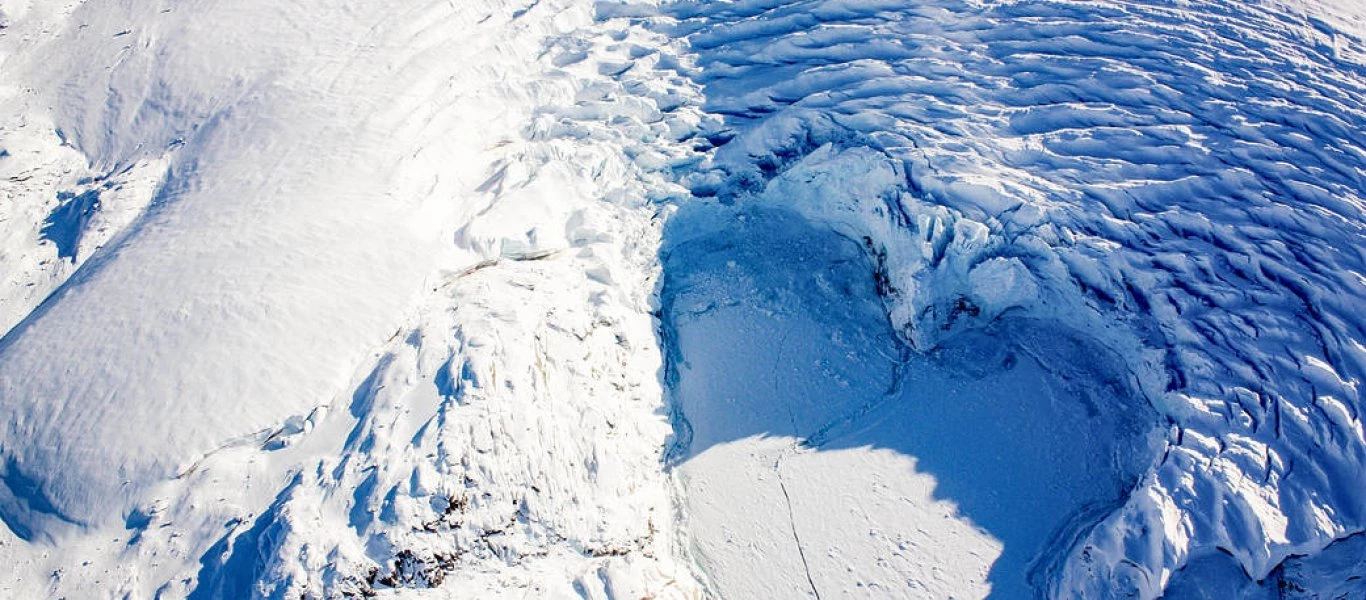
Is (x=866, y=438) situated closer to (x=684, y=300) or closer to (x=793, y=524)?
(x=793, y=524)

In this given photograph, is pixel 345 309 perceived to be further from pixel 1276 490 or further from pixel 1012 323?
pixel 1276 490

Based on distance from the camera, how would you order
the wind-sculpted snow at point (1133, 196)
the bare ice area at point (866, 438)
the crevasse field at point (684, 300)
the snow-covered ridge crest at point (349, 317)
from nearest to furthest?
1. the snow-covered ridge crest at point (349, 317)
2. the crevasse field at point (684, 300)
3. the wind-sculpted snow at point (1133, 196)
4. the bare ice area at point (866, 438)

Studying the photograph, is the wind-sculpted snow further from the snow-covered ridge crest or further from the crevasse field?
the snow-covered ridge crest

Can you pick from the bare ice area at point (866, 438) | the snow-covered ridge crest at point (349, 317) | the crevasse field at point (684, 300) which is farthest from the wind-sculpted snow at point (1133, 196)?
the snow-covered ridge crest at point (349, 317)

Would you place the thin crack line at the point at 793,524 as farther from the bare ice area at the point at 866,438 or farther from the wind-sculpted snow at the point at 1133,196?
the wind-sculpted snow at the point at 1133,196

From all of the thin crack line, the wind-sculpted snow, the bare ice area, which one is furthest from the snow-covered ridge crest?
the wind-sculpted snow

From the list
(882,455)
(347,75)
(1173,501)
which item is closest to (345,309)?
(347,75)
